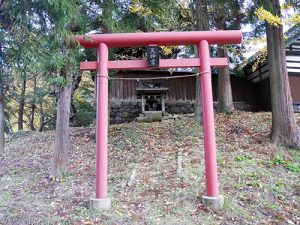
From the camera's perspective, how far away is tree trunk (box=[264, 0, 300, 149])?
773cm

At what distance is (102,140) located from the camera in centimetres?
488

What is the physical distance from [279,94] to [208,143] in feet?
13.8

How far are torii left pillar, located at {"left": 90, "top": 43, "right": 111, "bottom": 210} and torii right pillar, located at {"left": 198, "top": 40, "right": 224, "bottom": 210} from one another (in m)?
1.76

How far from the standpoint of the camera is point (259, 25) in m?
11.6

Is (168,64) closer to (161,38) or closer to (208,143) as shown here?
(161,38)

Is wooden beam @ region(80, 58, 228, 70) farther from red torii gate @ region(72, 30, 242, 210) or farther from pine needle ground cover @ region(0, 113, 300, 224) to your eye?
pine needle ground cover @ region(0, 113, 300, 224)

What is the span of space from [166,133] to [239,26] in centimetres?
702

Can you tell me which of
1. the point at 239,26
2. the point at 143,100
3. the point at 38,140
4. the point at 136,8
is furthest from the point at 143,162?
the point at 239,26

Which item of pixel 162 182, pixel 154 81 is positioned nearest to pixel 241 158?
pixel 162 182

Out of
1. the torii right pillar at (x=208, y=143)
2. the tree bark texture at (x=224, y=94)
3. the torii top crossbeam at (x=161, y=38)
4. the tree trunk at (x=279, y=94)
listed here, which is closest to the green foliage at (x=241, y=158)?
the tree trunk at (x=279, y=94)

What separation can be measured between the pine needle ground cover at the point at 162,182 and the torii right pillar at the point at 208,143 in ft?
0.61

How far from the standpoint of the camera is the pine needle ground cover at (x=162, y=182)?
461 centimetres

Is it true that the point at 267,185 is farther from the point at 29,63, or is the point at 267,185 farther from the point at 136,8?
the point at 136,8

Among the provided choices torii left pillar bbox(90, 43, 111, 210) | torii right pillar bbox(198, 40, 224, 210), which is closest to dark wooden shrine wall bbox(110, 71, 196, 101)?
torii left pillar bbox(90, 43, 111, 210)
